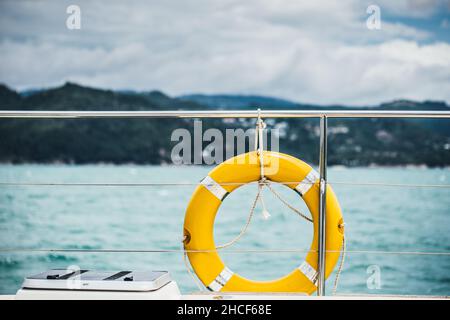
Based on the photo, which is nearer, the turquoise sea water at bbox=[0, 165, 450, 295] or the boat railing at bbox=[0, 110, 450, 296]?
the boat railing at bbox=[0, 110, 450, 296]

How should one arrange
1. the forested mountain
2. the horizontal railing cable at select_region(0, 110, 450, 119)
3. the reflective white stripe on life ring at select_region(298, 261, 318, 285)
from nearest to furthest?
the horizontal railing cable at select_region(0, 110, 450, 119)
the reflective white stripe on life ring at select_region(298, 261, 318, 285)
the forested mountain

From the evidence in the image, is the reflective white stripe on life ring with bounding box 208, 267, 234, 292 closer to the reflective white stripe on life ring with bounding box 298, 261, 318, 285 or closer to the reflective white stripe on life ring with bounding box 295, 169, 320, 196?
the reflective white stripe on life ring with bounding box 298, 261, 318, 285

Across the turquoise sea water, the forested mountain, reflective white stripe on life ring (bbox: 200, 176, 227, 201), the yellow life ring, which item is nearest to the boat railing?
the yellow life ring

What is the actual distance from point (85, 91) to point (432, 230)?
19.4m

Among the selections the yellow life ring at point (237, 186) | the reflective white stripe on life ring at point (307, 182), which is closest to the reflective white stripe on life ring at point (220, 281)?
the yellow life ring at point (237, 186)

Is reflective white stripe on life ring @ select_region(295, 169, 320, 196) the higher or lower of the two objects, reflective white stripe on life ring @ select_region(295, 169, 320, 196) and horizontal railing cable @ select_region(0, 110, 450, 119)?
the lower

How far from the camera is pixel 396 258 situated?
1239 centimetres

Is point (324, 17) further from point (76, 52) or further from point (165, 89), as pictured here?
point (76, 52)

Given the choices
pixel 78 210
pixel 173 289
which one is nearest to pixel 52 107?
pixel 78 210

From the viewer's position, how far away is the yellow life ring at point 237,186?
2502 mm

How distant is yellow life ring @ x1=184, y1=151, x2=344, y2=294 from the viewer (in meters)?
2.50

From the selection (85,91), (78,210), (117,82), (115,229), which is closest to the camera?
(115,229)

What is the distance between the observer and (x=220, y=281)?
2.56 meters

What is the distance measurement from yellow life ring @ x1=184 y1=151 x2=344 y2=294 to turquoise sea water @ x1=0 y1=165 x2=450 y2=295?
5589 mm
